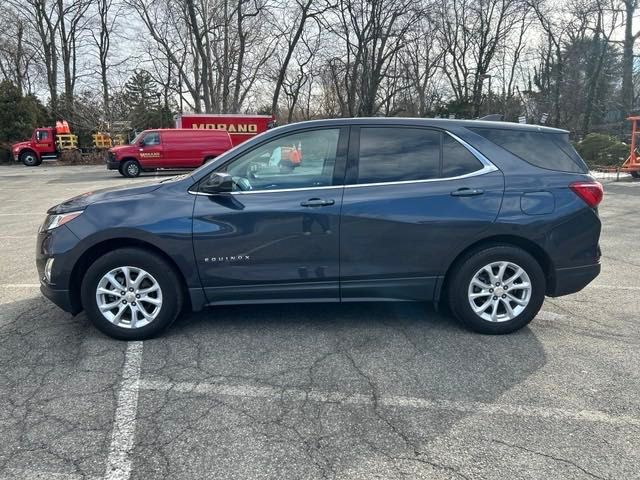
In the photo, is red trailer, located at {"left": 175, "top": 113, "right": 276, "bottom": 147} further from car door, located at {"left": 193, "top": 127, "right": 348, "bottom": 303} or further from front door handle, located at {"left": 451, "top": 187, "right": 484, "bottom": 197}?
front door handle, located at {"left": 451, "top": 187, "right": 484, "bottom": 197}

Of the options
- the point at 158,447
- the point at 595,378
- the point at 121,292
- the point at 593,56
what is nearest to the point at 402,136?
the point at 595,378

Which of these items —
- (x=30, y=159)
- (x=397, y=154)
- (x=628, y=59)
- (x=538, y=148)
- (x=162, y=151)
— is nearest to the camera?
(x=397, y=154)

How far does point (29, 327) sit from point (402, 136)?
349 cm

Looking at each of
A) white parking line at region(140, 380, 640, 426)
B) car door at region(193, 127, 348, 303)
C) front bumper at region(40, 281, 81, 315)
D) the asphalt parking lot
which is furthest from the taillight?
front bumper at region(40, 281, 81, 315)

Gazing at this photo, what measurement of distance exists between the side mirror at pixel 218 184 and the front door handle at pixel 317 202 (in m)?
0.58

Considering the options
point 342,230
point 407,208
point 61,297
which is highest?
point 407,208

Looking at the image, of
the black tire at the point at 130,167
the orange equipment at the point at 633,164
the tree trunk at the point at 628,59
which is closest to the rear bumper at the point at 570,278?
the orange equipment at the point at 633,164

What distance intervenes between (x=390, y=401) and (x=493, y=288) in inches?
57.2

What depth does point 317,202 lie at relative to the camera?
357 centimetres

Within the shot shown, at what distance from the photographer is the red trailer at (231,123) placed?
26266 mm

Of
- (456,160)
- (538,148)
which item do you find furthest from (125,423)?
(538,148)

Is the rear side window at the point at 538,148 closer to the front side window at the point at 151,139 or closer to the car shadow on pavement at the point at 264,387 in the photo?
the car shadow on pavement at the point at 264,387

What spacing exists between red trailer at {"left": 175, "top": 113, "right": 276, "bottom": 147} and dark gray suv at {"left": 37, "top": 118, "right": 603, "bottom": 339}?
2276 cm

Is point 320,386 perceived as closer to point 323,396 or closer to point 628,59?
point 323,396
